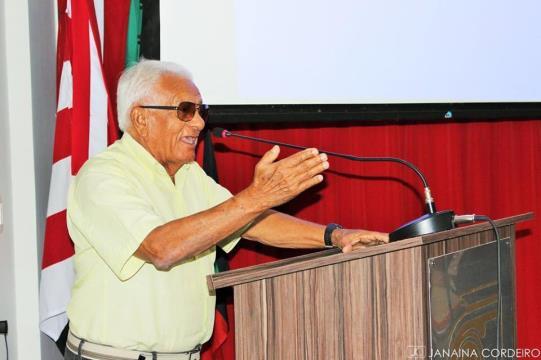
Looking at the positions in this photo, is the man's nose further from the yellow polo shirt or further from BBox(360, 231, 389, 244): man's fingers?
BBox(360, 231, 389, 244): man's fingers

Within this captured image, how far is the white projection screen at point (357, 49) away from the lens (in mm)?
2893

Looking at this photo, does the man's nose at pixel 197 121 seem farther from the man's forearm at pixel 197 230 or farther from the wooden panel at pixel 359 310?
the wooden panel at pixel 359 310

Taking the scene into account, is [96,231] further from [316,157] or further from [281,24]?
[281,24]

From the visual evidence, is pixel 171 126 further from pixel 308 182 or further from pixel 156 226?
pixel 308 182

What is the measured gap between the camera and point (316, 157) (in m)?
1.86

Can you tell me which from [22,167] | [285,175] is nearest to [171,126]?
[285,175]

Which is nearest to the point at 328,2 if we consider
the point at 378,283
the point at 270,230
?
the point at 270,230

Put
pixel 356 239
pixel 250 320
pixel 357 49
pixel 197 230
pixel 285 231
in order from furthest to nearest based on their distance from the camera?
1. pixel 357 49
2. pixel 285 231
3. pixel 356 239
4. pixel 197 230
5. pixel 250 320

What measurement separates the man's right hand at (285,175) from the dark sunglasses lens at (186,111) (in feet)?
1.64

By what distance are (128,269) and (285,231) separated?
0.58m

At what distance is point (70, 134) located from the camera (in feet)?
9.16

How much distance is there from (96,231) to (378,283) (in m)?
0.76

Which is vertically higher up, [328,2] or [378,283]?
[328,2]

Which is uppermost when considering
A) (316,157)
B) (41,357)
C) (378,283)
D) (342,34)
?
(342,34)
